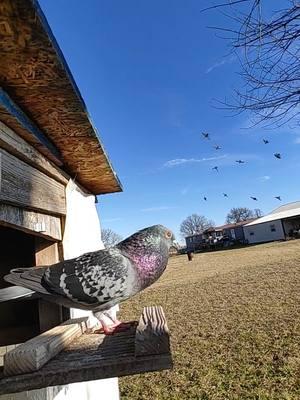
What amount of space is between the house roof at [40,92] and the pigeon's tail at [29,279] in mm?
581

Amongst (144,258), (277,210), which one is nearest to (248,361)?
(144,258)

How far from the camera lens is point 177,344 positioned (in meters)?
5.24

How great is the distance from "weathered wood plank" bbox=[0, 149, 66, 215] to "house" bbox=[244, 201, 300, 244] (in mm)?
34489

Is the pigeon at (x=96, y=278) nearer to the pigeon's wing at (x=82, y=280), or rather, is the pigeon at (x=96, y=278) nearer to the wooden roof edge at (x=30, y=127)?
the pigeon's wing at (x=82, y=280)

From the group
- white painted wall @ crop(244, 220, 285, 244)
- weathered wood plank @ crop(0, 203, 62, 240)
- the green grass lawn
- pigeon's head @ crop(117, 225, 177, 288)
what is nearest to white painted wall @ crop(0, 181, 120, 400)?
weathered wood plank @ crop(0, 203, 62, 240)

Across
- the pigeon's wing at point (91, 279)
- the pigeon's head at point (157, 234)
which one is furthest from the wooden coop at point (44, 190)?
the pigeon's head at point (157, 234)

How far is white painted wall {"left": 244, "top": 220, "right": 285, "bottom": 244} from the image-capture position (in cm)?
3631

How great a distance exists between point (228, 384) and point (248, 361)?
619mm

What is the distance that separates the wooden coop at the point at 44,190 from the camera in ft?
3.29

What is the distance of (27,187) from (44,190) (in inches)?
9.3

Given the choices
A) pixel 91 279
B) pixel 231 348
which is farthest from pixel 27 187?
pixel 231 348

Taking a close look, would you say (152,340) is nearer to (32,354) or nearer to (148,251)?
(32,354)

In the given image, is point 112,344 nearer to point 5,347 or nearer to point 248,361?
point 5,347

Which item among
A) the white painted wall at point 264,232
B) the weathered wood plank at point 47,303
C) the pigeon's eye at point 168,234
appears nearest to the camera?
the pigeon's eye at point 168,234
